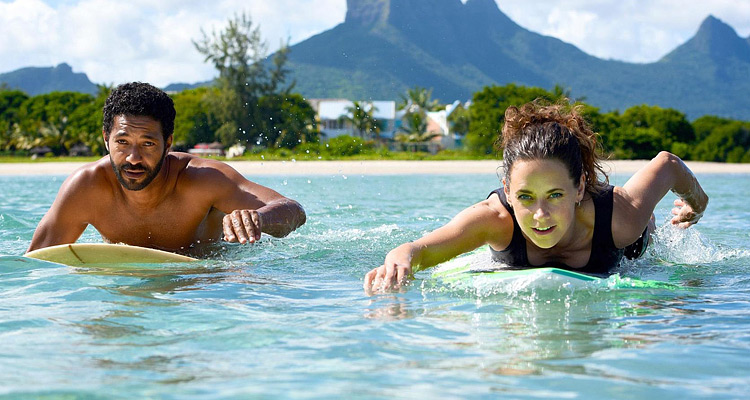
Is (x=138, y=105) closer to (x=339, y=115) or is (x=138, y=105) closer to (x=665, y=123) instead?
(x=665, y=123)

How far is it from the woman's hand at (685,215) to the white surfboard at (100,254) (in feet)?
10.4

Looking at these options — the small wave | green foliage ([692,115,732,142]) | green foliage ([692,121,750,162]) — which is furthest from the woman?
green foliage ([692,115,732,142])

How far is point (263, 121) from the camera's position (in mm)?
52875

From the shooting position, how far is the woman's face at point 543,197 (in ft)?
12.3

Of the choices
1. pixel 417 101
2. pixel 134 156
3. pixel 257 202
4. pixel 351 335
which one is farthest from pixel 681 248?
pixel 417 101

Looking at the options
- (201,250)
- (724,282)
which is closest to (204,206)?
(201,250)

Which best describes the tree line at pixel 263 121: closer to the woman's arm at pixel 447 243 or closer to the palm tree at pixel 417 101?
the palm tree at pixel 417 101

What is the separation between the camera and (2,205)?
11.9 m

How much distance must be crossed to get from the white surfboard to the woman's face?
7.50 ft

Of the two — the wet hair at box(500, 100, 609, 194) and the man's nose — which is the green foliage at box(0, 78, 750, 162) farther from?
the wet hair at box(500, 100, 609, 194)

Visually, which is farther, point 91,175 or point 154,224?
point 154,224

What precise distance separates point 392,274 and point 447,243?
1.71 ft

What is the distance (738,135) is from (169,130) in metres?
42.2

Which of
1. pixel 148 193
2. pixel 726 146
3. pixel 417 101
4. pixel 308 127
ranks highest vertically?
pixel 417 101
